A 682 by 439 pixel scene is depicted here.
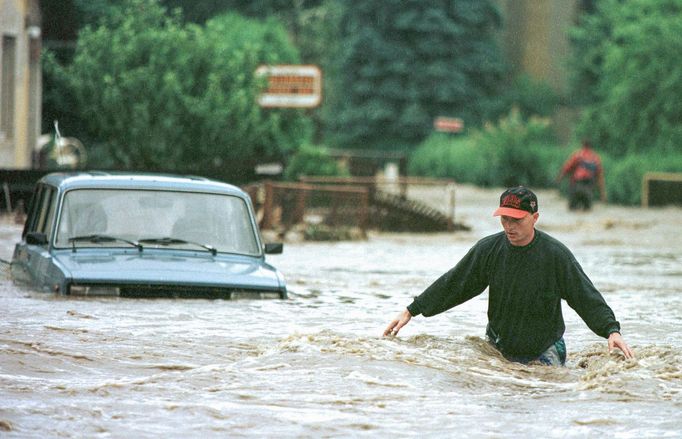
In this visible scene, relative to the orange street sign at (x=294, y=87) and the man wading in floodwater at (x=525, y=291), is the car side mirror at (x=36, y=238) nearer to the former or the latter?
the man wading in floodwater at (x=525, y=291)

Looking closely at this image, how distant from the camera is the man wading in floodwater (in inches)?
362

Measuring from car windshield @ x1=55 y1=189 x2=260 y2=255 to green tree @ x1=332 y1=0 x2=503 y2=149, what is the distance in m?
58.0

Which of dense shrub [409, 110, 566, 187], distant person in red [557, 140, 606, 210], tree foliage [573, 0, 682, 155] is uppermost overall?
tree foliage [573, 0, 682, 155]

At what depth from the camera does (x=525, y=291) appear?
9328 millimetres

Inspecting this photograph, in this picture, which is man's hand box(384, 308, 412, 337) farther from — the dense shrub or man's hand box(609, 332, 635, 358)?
the dense shrub

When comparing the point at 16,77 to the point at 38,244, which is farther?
the point at 16,77

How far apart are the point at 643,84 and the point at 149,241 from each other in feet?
116

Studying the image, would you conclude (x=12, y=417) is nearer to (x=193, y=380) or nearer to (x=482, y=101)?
(x=193, y=380)

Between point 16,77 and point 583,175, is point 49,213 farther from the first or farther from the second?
point 583,175

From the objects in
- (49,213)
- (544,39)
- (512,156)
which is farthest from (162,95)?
(544,39)

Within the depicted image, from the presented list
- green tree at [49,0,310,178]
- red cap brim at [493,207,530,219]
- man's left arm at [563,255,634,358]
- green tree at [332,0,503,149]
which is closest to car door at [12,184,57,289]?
red cap brim at [493,207,530,219]

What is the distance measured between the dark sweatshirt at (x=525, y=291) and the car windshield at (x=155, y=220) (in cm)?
340

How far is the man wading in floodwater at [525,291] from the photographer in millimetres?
9203

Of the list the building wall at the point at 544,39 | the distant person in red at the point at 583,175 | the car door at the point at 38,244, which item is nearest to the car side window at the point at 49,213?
the car door at the point at 38,244
